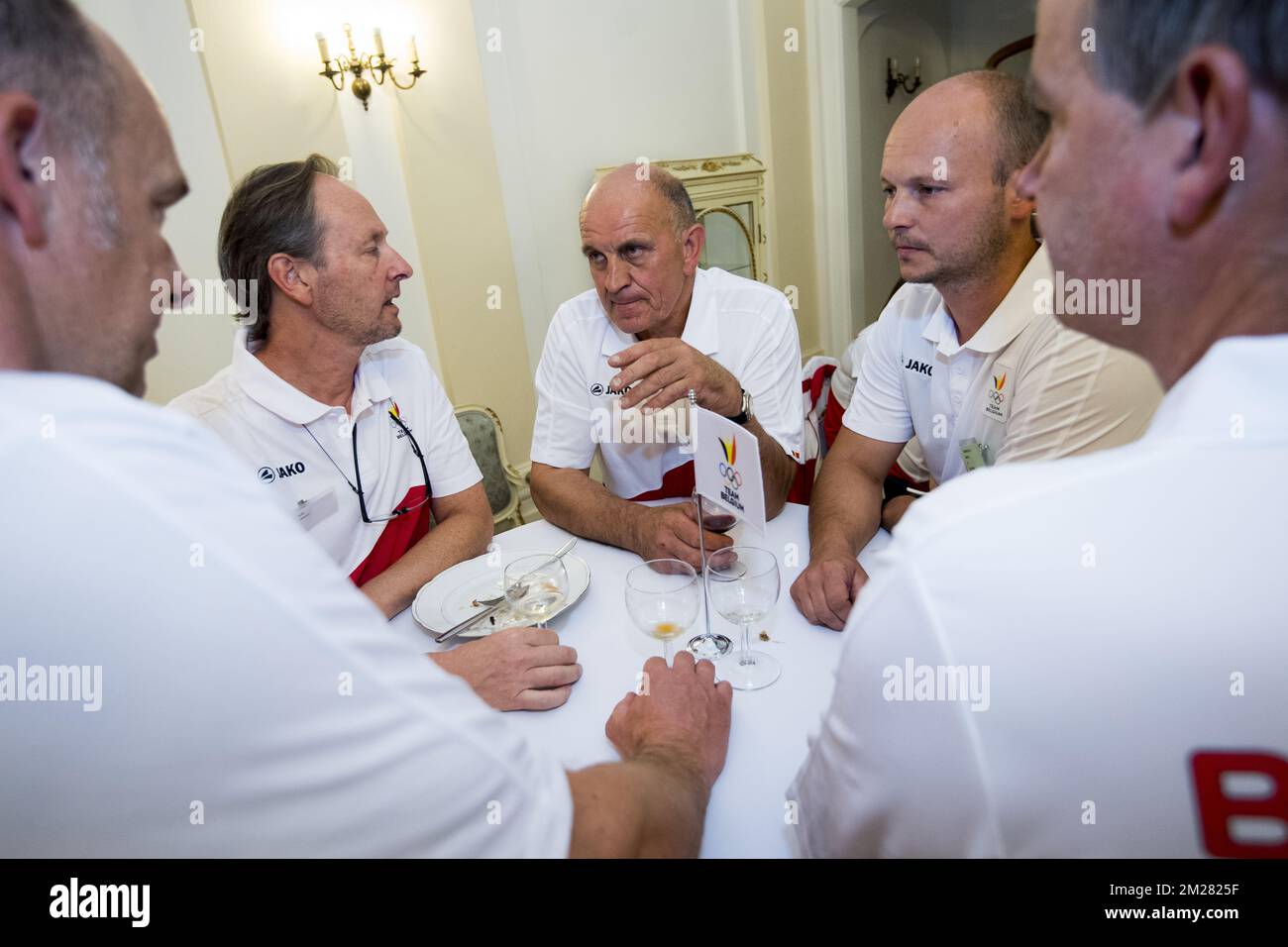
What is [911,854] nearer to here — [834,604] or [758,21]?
[834,604]

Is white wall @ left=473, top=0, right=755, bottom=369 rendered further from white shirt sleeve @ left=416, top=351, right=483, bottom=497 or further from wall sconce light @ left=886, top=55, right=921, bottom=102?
white shirt sleeve @ left=416, top=351, right=483, bottom=497

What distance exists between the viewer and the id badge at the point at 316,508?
1934 mm

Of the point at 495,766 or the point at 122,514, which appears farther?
the point at 495,766

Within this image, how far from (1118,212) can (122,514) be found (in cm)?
93

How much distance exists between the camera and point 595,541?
189cm

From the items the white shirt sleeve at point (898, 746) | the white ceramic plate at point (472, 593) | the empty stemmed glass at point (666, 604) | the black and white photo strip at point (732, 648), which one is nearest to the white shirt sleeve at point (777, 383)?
the white ceramic plate at point (472, 593)

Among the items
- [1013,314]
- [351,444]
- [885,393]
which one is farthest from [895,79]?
[351,444]

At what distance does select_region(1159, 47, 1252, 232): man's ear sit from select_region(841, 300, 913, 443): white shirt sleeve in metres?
1.52

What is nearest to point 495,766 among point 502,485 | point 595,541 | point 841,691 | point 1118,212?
point 841,691

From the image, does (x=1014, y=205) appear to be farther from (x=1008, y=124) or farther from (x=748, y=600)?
(x=748, y=600)

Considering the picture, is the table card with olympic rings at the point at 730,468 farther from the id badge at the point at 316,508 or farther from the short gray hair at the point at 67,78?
the id badge at the point at 316,508

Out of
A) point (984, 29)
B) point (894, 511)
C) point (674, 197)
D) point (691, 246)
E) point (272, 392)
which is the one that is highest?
point (984, 29)

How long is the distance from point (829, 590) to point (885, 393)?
3.25 ft

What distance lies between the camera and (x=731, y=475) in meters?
1.29
